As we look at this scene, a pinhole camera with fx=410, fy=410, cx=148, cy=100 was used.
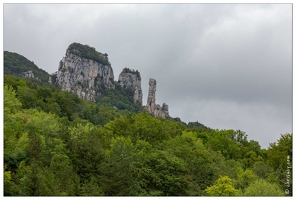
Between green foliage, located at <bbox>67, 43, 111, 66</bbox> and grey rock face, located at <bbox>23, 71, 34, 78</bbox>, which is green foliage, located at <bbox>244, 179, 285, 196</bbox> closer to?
grey rock face, located at <bbox>23, 71, 34, 78</bbox>

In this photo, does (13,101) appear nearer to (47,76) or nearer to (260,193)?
(260,193)

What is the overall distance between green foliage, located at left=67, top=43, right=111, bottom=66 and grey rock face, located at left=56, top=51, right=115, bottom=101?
2018mm

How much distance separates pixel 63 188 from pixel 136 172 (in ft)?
34.1

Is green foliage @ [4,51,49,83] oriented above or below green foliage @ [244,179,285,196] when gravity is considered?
above

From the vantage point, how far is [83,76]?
174000mm

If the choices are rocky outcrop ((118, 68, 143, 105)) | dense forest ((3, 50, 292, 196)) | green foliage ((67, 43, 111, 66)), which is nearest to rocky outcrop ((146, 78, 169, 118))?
rocky outcrop ((118, 68, 143, 105))

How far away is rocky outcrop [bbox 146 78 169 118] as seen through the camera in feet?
504

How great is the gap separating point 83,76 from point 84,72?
333cm

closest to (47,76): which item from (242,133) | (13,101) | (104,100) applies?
(104,100)

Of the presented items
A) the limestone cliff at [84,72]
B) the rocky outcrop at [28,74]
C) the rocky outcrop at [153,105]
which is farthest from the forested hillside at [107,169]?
the rocky outcrop at [28,74]

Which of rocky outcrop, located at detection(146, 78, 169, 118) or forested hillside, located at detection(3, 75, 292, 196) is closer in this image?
forested hillside, located at detection(3, 75, 292, 196)

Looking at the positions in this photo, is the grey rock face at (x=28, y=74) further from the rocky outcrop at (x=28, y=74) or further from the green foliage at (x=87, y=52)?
the green foliage at (x=87, y=52)

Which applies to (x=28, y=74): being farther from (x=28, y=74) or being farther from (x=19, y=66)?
(x=19, y=66)

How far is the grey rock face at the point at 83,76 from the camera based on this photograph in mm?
165250
